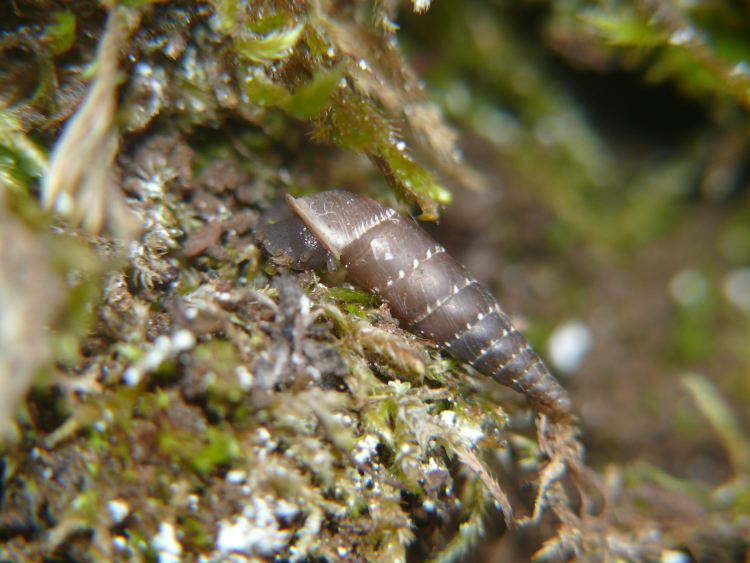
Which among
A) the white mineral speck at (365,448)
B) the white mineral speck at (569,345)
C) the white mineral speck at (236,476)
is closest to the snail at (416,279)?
the white mineral speck at (365,448)

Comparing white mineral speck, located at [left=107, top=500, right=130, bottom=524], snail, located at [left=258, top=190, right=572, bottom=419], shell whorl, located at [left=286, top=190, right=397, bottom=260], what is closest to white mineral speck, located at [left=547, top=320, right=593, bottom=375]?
snail, located at [left=258, top=190, right=572, bottom=419]

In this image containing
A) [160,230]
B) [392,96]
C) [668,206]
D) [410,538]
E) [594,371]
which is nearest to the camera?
[410,538]

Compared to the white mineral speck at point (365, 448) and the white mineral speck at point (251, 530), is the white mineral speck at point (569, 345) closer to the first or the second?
the white mineral speck at point (365, 448)

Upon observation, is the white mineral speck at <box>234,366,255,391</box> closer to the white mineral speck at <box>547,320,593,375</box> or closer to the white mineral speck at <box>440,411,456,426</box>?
the white mineral speck at <box>440,411,456,426</box>

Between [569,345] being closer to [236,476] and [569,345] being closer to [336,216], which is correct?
[336,216]

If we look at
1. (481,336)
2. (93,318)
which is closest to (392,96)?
(481,336)

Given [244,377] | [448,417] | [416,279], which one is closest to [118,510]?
[244,377]

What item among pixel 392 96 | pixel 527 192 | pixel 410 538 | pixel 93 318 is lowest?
pixel 93 318

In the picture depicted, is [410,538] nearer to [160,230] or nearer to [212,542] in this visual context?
[212,542]

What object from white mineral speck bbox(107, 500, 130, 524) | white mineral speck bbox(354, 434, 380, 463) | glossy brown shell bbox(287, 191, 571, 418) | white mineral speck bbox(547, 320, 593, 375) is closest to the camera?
white mineral speck bbox(107, 500, 130, 524)
